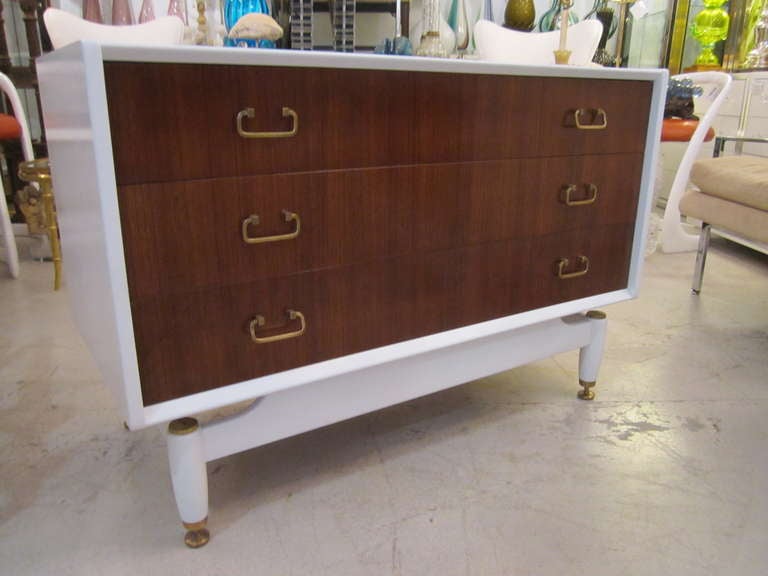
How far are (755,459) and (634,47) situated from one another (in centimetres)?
339

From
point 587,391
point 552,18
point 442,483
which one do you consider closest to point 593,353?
point 587,391

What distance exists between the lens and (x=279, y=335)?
2.93ft

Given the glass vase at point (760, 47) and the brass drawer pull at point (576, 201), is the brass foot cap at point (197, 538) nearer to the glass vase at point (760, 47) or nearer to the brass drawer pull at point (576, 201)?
the brass drawer pull at point (576, 201)

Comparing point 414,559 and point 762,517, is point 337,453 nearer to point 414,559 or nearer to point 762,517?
point 414,559

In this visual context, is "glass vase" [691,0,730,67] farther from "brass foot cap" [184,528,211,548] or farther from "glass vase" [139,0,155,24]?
"brass foot cap" [184,528,211,548]

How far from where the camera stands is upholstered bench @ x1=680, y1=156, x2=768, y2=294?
5.58 ft

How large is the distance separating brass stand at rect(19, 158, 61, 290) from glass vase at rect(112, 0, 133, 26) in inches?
26.8

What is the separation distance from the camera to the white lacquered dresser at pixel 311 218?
2.47ft

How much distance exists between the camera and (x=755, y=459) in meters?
1.15

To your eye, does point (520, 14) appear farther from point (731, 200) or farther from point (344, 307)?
point (344, 307)

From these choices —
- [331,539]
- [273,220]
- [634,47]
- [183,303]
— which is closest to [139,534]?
[331,539]

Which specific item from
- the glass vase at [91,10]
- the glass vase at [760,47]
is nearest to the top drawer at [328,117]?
the glass vase at [91,10]

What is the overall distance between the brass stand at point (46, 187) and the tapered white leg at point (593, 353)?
5.55 ft

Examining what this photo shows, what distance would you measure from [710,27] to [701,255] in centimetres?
198
